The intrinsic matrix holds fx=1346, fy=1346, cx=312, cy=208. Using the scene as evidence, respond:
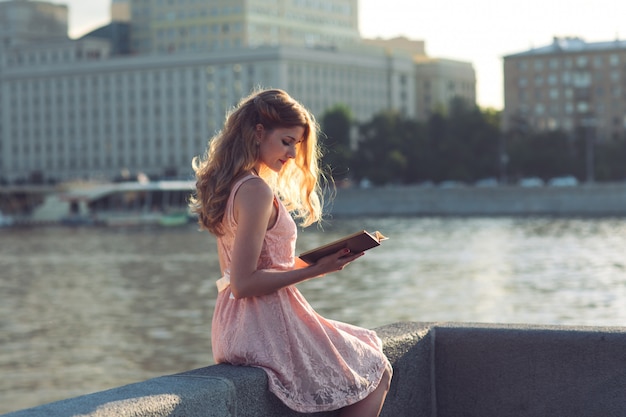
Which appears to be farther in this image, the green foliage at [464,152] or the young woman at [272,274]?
the green foliage at [464,152]

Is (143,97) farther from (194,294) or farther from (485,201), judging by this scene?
(194,294)

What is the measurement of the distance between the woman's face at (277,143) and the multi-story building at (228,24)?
12393 centimetres

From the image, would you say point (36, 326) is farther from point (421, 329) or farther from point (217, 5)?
point (217, 5)

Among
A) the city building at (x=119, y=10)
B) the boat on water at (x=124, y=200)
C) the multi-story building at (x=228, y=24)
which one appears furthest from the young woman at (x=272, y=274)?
the city building at (x=119, y=10)

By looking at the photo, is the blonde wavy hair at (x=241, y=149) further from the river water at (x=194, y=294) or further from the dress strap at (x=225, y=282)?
the river water at (x=194, y=294)

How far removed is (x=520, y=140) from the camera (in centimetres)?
9525

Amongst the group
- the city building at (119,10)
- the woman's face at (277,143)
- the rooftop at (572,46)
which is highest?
the city building at (119,10)

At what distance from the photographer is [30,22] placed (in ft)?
469

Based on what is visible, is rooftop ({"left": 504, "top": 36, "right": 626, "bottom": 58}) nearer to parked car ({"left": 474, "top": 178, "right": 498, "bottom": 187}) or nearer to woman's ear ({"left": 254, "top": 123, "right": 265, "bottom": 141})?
parked car ({"left": 474, "top": 178, "right": 498, "bottom": 187})

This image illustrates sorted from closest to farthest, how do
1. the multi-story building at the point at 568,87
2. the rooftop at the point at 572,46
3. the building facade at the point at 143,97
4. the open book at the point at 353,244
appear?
the open book at the point at 353,244 → the multi-story building at the point at 568,87 → the rooftop at the point at 572,46 → the building facade at the point at 143,97

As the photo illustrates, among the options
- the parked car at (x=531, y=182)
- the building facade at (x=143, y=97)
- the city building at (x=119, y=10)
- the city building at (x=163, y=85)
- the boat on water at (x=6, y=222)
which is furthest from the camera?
the city building at (x=119, y=10)

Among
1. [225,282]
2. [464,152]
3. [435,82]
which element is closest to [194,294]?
[225,282]

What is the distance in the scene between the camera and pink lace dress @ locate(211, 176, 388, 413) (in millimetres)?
4230

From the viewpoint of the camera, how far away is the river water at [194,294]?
22453 mm
